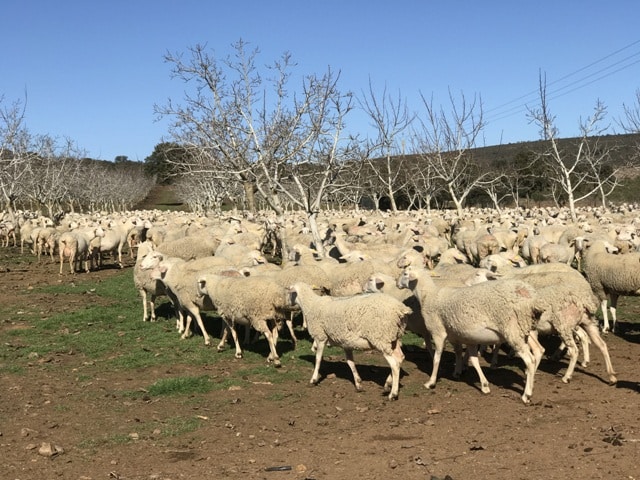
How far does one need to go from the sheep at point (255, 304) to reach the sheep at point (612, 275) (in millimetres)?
6117

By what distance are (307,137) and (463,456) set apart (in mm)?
13647

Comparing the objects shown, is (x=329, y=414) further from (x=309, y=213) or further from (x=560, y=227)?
(x=560, y=227)

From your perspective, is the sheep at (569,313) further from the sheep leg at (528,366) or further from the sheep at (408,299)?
the sheep at (408,299)

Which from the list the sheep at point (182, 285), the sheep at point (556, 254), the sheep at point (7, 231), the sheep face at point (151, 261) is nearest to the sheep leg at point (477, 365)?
the sheep at point (182, 285)

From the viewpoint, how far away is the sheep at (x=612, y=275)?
11422 millimetres

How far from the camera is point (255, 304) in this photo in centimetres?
1005

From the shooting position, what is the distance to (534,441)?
635 cm

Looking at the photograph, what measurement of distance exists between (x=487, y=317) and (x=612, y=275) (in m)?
5.04

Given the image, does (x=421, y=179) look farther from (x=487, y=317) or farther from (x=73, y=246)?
(x=487, y=317)

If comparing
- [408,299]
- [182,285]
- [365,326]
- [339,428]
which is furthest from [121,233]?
[339,428]

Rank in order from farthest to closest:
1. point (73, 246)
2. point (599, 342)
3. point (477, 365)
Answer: point (73, 246)
point (599, 342)
point (477, 365)

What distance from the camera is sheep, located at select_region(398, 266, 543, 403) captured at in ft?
25.3

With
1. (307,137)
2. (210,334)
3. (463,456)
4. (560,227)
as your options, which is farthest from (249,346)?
(560,227)

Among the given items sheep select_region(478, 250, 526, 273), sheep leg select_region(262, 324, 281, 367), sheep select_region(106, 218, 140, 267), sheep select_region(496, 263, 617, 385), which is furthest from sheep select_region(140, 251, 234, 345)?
sheep select_region(106, 218, 140, 267)
